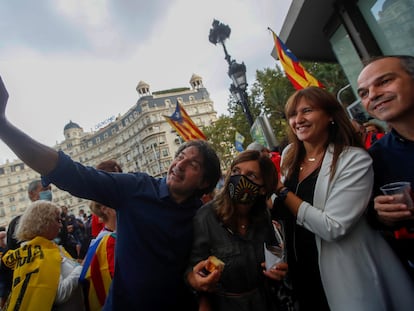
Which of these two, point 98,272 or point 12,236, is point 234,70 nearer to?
point 12,236

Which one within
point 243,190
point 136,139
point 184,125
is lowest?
point 243,190

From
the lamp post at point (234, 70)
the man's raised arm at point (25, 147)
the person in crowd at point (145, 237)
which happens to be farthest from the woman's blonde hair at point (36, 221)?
the lamp post at point (234, 70)

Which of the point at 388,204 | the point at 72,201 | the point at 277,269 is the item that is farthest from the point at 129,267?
the point at 72,201

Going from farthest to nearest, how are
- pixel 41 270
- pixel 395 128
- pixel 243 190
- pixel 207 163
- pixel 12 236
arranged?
pixel 12 236
pixel 41 270
pixel 207 163
pixel 243 190
pixel 395 128

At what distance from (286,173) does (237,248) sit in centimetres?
78

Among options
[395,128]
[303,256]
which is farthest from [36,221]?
[395,128]

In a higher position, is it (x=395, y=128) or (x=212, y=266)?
(x=395, y=128)

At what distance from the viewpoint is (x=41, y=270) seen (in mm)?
2410

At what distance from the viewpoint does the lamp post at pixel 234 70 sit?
8.51 meters

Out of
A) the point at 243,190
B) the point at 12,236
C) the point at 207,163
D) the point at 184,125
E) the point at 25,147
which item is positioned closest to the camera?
the point at 25,147

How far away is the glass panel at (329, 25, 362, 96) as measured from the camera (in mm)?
5305

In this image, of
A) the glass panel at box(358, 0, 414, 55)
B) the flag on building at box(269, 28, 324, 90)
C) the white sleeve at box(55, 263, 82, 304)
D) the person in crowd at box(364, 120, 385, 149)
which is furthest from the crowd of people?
the flag on building at box(269, 28, 324, 90)

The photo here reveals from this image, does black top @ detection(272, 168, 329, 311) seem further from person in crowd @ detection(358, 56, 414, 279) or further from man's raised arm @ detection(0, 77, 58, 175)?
man's raised arm @ detection(0, 77, 58, 175)

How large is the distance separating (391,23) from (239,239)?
4.99 metres
